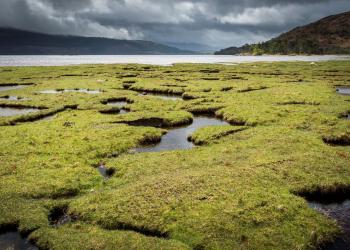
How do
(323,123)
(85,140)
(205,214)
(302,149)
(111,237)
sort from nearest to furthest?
(111,237), (205,214), (302,149), (85,140), (323,123)

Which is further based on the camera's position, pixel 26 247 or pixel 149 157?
pixel 149 157

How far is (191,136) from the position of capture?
33.2 meters

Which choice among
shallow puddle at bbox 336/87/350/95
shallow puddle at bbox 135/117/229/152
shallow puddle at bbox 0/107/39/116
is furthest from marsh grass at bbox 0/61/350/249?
shallow puddle at bbox 336/87/350/95

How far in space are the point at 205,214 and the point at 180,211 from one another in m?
1.26

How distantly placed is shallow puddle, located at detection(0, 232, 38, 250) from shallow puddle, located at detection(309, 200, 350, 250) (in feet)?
43.4

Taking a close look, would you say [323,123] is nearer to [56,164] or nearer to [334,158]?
[334,158]

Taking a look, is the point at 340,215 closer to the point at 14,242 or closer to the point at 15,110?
the point at 14,242

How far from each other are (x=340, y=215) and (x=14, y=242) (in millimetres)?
16038

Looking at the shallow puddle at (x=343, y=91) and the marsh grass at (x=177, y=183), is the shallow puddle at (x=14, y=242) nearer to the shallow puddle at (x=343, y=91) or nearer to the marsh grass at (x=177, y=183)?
the marsh grass at (x=177, y=183)

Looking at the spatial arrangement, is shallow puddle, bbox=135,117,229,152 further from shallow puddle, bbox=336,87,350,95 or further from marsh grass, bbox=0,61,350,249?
shallow puddle, bbox=336,87,350,95

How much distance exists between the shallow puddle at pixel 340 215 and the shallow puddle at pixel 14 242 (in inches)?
520

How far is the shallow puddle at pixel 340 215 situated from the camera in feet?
51.2

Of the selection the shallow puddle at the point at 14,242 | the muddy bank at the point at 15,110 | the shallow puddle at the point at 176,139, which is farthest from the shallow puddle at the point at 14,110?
the shallow puddle at the point at 14,242

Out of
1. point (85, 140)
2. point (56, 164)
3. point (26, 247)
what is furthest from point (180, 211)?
point (85, 140)
